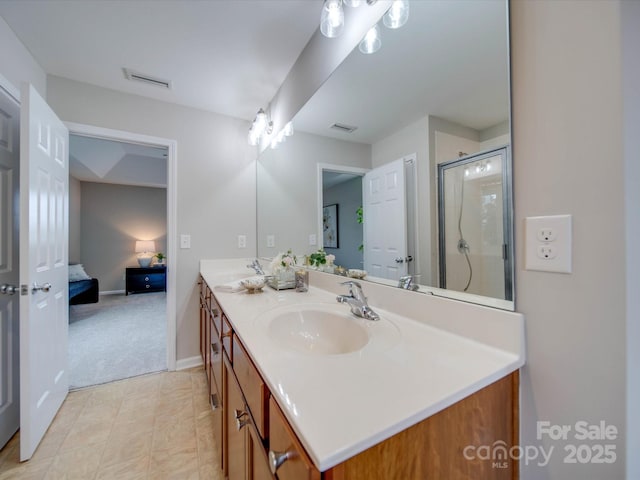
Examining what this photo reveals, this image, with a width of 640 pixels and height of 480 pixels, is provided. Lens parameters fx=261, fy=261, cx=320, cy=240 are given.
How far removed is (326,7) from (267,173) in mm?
1309

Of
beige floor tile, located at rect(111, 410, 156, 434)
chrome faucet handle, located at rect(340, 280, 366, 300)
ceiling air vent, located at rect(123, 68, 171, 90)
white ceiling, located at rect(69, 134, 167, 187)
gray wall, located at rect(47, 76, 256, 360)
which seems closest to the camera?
chrome faucet handle, located at rect(340, 280, 366, 300)

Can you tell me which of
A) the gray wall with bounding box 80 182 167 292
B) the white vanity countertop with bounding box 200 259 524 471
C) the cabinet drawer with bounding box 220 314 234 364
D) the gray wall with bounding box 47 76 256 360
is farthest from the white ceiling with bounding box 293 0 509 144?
the gray wall with bounding box 80 182 167 292

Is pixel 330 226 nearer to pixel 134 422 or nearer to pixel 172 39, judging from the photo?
pixel 172 39

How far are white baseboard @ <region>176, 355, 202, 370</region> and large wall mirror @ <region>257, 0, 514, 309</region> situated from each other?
1.62m

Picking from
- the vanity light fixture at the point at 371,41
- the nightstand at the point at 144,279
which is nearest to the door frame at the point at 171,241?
the vanity light fixture at the point at 371,41

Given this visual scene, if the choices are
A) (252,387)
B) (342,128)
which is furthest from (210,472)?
(342,128)

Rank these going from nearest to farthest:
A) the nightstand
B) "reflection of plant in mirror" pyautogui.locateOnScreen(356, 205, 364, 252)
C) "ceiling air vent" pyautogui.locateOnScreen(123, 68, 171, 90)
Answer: "reflection of plant in mirror" pyautogui.locateOnScreen(356, 205, 364, 252) → "ceiling air vent" pyautogui.locateOnScreen(123, 68, 171, 90) → the nightstand

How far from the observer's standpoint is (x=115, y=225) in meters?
5.39

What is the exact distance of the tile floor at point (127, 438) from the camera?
124 centimetres

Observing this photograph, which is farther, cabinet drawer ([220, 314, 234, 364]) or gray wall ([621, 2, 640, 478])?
cabinet drawer ([220, 314, 234, 364])

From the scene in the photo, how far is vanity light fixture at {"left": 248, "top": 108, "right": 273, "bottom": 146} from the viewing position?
211 centimetres

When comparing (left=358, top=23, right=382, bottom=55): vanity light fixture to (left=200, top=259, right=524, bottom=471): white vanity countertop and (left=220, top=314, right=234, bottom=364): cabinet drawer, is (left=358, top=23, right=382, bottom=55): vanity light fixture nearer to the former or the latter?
(left=200, top=259, right=524, bottom=471): white vanity countertop

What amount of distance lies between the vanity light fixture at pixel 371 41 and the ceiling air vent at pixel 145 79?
5.07 feet

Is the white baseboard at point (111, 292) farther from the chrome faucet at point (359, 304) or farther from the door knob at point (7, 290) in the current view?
the chrome faucet at point (359, 304)
